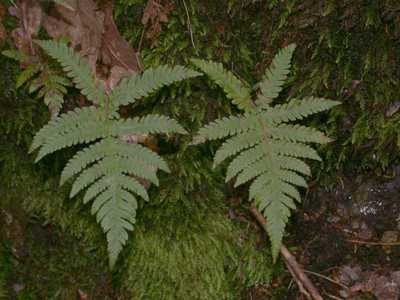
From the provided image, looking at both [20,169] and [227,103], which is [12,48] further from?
[227,103]

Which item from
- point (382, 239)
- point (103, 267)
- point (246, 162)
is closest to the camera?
point (246, 162)

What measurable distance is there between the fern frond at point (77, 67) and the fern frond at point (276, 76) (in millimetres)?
962

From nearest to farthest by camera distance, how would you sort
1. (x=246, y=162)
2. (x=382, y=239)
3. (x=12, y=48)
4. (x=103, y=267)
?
(x=246, y=162), (x=12, y=48), (x=382, y=239), (x=103, y=267)

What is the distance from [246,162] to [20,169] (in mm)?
1542

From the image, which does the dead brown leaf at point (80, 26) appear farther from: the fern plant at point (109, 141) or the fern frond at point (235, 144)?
the fern frond at point (235, 144)

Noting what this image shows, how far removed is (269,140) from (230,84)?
16.2 inches

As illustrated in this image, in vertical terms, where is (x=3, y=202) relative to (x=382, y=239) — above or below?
below

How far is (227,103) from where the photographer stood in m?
3.24

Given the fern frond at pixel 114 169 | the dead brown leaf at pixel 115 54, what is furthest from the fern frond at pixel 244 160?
the dead brown leaf at pixel 115 54

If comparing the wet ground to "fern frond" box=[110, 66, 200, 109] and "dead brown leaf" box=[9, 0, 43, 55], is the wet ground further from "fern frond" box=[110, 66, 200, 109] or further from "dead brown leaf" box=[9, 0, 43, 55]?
"dead brown leaf" box=[9, 0, 43, 55]

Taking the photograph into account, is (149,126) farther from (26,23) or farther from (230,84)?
(26,23)

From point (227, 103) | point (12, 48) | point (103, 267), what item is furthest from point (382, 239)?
point (12, 48)

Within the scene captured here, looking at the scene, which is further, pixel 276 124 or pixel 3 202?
pixel 3 202

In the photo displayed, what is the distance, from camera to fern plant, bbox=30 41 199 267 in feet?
8.55
